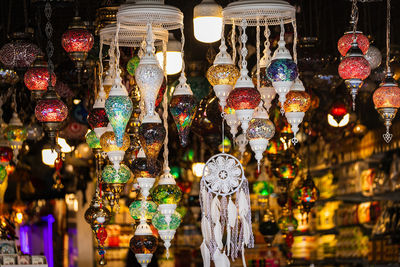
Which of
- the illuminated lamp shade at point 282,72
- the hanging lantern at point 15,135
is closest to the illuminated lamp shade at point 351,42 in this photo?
the illuminated lamp shade at point 282,72

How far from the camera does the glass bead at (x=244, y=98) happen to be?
452 cm

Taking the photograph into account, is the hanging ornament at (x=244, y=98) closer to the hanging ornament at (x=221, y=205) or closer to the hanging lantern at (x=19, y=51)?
the hanging ornament at (x=221, y=205)

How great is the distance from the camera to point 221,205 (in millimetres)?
4730

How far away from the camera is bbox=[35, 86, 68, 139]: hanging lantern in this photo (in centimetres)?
537

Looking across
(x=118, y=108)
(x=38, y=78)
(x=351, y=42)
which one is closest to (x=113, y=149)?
(x=118, y=108)

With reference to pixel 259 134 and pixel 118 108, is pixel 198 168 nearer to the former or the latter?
pixel 259 134

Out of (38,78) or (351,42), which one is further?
(38,78)

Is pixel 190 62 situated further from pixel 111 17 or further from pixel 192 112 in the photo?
pixel 192 112

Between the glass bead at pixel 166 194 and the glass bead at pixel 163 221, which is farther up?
the glass bead at pixel 166 194

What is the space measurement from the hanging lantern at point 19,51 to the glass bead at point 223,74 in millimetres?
1498

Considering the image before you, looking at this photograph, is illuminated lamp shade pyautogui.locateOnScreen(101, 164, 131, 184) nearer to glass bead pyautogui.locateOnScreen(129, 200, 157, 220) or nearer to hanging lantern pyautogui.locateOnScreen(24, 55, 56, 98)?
glass bead pyautogui.locateOnScreen(129, 200, 157, 220)

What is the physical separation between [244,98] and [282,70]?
0.23 metres

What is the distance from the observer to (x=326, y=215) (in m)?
10.1

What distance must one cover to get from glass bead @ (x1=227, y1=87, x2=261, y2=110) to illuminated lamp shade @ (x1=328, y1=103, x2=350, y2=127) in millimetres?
2691
